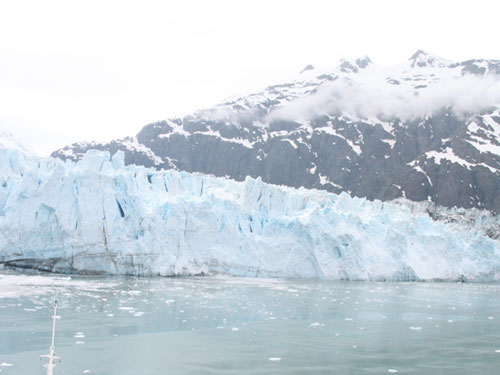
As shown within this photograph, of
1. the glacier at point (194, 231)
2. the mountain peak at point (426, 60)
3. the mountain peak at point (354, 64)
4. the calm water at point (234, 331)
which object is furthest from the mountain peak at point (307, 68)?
the calm water at point (234, 331)

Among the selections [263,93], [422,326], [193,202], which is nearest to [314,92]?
[263,93]

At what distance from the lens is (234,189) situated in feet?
107

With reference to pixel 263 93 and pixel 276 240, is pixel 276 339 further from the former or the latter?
pixel 263 93

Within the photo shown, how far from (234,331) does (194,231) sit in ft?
44.8

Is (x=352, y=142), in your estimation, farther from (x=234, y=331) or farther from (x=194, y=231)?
(x=234, y=331)

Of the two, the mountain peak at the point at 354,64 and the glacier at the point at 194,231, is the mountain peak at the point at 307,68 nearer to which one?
the mountain peak at the point at 354,64

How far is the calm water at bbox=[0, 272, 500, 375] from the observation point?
30.7 ft

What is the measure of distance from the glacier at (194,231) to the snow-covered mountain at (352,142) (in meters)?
51.0

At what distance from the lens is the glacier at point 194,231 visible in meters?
23.0

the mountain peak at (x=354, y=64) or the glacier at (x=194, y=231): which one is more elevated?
the mountain peak at (x=354, y=64)

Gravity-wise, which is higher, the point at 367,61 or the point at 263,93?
the point at 367,61

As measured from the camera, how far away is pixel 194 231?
25766 millimetres

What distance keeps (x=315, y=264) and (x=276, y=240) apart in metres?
2.36

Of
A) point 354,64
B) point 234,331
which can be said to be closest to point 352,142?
point 354,64
